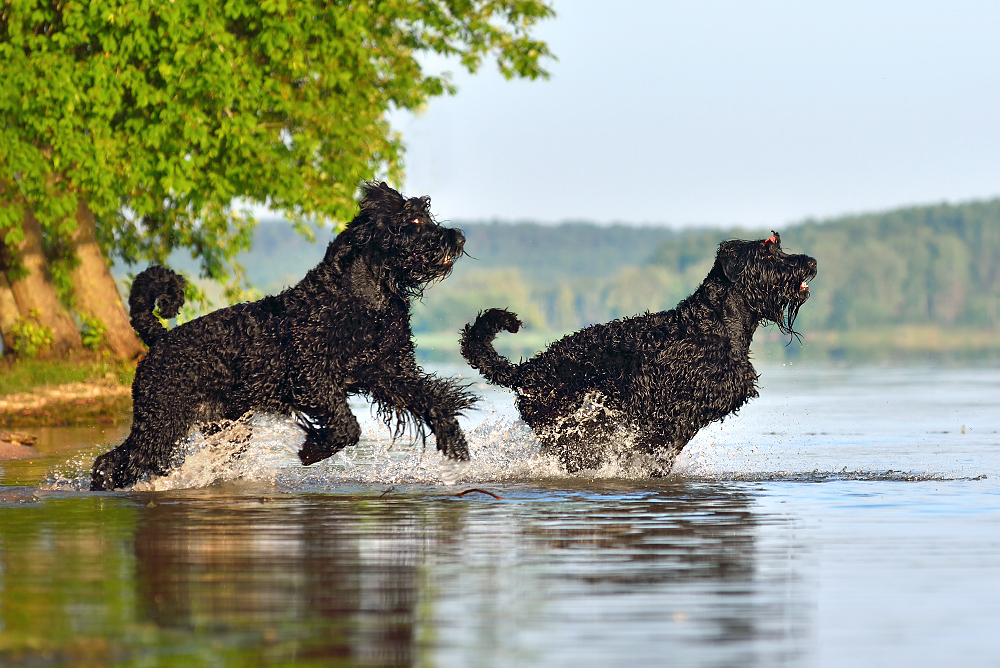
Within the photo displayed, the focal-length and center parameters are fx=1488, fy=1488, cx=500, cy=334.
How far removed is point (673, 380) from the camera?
10820mm

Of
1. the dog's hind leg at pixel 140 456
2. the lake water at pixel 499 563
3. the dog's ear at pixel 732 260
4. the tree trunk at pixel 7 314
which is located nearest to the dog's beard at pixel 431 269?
the lake water at pixel 499 563

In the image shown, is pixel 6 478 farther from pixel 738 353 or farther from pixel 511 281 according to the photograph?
pixel 511 281

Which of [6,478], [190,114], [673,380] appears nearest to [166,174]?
[190,114]

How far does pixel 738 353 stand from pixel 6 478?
18.0 feet

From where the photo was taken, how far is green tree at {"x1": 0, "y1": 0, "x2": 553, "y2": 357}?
20.6 meters

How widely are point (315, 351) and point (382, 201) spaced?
1.13m

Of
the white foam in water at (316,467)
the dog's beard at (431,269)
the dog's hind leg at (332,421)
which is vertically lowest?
the white foam in water at (316,467)

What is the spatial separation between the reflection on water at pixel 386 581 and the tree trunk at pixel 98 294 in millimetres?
14230

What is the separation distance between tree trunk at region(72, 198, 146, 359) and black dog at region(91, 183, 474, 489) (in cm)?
1353

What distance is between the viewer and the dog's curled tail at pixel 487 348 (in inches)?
440

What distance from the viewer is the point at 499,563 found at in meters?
6.89

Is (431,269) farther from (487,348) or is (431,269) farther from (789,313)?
(789,313)

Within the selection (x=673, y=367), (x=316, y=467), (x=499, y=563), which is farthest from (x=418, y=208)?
(x=499, y=563)

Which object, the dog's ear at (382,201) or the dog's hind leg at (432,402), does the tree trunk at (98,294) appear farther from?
the dog's hind leg at (432,402)
